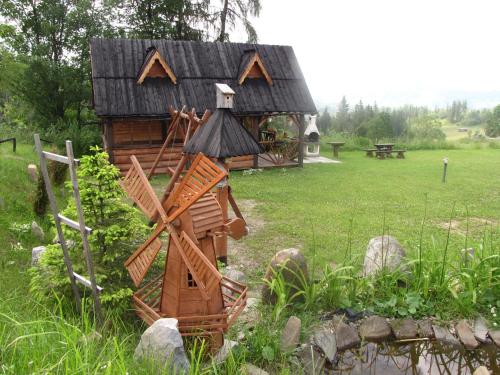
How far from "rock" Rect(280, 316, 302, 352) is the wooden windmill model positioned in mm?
539

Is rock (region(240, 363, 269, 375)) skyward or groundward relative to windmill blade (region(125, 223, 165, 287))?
groundward

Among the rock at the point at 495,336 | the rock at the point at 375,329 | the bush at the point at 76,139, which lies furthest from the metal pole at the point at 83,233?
the bush at the point at 76,139

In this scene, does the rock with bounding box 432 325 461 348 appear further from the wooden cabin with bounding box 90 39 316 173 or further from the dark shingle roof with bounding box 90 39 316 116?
the dark shingle roof with bounding box 90 39 316 116

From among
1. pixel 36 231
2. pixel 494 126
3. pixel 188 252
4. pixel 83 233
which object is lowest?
pixel 36 231

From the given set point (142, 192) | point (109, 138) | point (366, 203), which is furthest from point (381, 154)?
point (142, 192)

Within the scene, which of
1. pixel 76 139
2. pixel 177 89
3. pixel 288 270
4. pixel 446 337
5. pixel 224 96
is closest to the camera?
pixel 446 337

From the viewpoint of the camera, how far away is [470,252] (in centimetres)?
604

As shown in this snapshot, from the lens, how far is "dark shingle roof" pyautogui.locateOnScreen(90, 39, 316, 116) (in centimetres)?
1415

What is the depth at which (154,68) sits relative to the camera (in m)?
14.8

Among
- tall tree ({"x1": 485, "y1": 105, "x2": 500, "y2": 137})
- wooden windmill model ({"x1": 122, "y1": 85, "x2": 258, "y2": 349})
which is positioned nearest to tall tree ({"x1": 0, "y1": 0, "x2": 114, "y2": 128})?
wooden windmill model ({"x1": 122, "y1": 85, "x2": 258, "y2": 349})

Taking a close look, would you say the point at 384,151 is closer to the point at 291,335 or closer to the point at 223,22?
the point at 223,22

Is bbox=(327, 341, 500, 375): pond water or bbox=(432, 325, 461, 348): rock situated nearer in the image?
bbox=(327, 341, 500, 375): pond water

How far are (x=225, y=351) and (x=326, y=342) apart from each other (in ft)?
3.87

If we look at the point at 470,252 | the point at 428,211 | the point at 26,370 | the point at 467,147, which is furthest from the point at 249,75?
the point at 467,147
